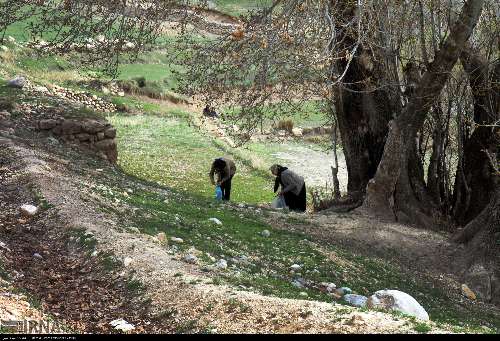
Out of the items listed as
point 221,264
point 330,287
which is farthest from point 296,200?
point 221,264

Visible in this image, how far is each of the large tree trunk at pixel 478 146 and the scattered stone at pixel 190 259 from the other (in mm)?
7464

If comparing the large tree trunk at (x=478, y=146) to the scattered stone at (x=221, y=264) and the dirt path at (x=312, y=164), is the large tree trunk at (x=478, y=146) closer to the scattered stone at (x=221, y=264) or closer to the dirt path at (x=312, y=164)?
the scattered stone at (x=221, y=264)

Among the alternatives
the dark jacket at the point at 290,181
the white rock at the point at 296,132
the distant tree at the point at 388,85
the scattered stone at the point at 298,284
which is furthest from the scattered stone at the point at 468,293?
the white rock at the point at 296,132

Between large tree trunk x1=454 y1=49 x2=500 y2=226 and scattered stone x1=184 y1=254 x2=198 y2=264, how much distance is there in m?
7.46

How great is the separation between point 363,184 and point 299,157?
15.4 m

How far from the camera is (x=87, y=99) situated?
33156 mm

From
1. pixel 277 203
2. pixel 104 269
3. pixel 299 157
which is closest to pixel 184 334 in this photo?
pixel 104 269

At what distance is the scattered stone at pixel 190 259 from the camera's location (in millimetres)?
8966

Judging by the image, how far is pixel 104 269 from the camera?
28.0 ft

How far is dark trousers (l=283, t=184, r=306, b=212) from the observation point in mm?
16864

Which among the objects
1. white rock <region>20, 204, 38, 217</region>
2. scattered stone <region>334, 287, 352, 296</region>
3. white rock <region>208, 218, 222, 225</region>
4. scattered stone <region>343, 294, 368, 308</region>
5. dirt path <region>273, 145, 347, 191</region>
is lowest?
dirt path <region>273, 145, 347, 191</region>

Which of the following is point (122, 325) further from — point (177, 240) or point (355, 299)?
point (355, 299)

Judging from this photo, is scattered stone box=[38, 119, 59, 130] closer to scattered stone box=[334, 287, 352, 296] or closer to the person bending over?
the person bending over

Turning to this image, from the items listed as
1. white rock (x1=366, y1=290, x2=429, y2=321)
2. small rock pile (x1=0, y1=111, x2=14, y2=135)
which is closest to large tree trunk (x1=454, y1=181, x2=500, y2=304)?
white rock (x1=366, y1=290, x2=429, y2=321)
